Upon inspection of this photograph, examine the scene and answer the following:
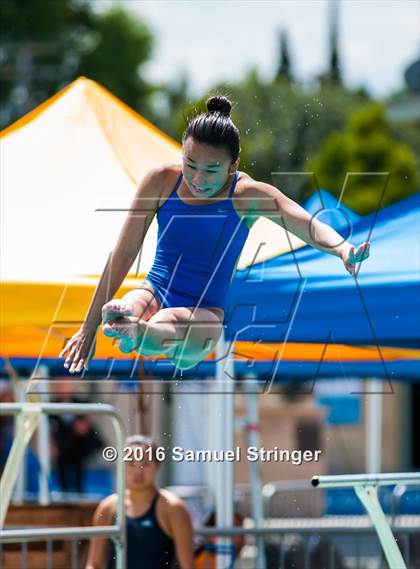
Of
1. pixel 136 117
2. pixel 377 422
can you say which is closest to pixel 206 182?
pixel 136 117

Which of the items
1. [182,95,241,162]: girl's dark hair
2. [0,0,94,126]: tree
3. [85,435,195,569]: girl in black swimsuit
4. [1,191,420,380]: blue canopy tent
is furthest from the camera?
[0,0,94,126]: tree

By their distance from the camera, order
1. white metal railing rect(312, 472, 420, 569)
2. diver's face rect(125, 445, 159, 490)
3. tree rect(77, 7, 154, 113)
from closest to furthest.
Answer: white metal railing rect(312, 472, 420, 569)
diver's face rect(125, 445, 159, 490)
tree rect(77, 7, 154, 113)

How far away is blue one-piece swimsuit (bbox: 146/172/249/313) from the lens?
177 inches

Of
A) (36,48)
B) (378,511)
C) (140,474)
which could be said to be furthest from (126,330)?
(36,48)

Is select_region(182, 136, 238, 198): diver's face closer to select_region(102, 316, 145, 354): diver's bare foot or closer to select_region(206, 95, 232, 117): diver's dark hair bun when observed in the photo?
select_region(206, 95, 232, 117): diver's dark hair bun

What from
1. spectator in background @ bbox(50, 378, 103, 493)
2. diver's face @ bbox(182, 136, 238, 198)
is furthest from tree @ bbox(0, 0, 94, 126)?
diver's face @ bbox(182, 136, 238, 198)

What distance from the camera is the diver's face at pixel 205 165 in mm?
4336

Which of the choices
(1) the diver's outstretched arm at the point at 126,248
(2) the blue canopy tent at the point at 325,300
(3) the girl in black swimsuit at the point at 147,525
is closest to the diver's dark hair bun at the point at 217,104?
(1) the diver's outstretched arm at the point at 126,248

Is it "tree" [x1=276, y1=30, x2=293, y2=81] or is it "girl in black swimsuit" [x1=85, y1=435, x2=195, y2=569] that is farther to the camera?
"tree" [x1=276, y1=30, x2=293, y2=81]

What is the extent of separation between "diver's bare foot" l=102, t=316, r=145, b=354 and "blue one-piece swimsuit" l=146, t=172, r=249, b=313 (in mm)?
405

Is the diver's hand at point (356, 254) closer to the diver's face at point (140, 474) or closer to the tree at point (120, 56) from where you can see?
the diver's face at point (140, 474)

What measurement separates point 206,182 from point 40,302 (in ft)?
5.53

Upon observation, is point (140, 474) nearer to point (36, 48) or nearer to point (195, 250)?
point (195, 250)

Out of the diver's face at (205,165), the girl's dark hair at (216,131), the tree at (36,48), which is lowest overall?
the diver's face at (205,165)
